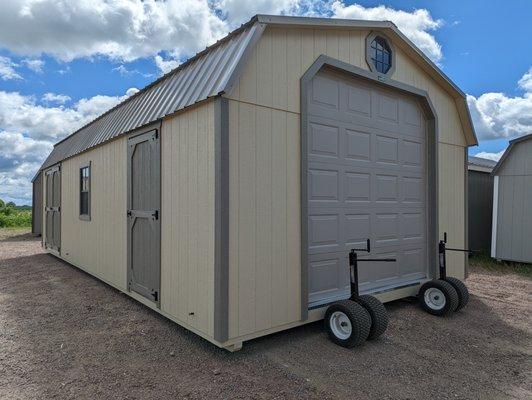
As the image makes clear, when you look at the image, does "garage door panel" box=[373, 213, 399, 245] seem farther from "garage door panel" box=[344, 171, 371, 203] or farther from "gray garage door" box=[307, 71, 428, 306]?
"garage door panel" box=[344, 171, 371, 203]

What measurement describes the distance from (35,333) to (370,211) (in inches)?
165

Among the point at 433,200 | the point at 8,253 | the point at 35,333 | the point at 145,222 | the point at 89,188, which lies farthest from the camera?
the point at 8,253

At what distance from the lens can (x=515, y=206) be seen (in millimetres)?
8414

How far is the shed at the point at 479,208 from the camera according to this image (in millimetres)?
9984

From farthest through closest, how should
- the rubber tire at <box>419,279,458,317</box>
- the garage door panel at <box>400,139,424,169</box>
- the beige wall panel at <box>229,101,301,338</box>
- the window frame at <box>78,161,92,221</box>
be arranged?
the window frame at <box>78,161,92,221</box>
the garage door panel at <box>400,139,424,169</box>
the rubber tire at <box>419,279,458,317</box>
the beige wall panel at <box>229,101,301,338</box>

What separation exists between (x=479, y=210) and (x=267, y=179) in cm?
883

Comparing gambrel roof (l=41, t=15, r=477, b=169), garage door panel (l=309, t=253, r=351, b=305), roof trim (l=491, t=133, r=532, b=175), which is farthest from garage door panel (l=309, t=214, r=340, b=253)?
roof trim (l=491, t=133, r=532, b=175)

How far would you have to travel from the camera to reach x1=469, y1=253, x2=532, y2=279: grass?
7.71 m

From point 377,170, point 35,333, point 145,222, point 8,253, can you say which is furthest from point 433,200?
point 8,253

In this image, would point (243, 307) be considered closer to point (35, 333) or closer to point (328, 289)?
point (328, 289)

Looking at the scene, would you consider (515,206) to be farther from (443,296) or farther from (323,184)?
(323,184)

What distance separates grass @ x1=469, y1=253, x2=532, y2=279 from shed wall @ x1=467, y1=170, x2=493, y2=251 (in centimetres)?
88

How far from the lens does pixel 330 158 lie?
4.39 metres

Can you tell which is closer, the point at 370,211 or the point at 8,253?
the point at 370,211
